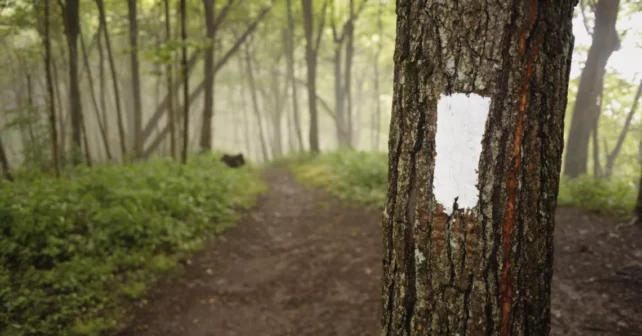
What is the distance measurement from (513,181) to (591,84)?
10.6 meters

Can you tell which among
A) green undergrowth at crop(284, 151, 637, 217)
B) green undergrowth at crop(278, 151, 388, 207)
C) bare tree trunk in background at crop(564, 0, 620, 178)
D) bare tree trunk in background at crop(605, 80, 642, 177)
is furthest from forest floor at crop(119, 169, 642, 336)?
bare tree trunk in background at crop(605, 80, 642, 177)

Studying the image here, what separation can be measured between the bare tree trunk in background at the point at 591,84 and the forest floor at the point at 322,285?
12.5 ft

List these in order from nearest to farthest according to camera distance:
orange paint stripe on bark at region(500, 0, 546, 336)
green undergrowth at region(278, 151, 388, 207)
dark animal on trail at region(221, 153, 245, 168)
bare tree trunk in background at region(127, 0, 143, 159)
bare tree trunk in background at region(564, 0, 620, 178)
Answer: orange paint stripe on bark at region(500, 0, 546, 336), bare tree trunk in background at region(564, 0, 620, 178), green undergrowth at region(278, 151, 388, 207), bare tree trunk in background at region(127, 0, 143, 159), dark animal on trail at region(221, 153, 245, 168)

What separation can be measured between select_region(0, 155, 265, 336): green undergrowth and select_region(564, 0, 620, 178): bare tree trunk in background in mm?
9041

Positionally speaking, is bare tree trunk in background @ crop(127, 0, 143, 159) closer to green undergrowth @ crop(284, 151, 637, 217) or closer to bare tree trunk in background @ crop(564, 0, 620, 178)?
green undergrowth @ crop(284, 151, 637, 217)

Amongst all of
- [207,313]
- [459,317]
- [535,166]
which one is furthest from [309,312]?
[535,166]

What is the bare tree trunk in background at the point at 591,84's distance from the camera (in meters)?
8.66

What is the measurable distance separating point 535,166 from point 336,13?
62.7ft

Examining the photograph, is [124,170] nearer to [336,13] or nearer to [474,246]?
[474,246]

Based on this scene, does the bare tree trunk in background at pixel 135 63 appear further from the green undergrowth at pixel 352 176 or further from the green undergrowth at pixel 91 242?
the green undergrowth at pixel 352 176

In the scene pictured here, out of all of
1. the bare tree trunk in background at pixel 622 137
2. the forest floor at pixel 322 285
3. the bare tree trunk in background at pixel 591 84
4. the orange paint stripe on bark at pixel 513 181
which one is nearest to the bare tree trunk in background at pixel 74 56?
the forest floor at pixel 322 285

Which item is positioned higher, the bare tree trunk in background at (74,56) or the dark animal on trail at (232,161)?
the bare tree trunk in background at (74,56)

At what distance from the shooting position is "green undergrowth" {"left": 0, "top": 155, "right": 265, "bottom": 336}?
4066 mm

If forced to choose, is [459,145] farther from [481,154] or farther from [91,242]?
[91,242]
